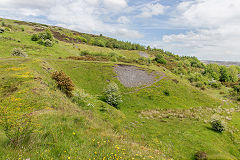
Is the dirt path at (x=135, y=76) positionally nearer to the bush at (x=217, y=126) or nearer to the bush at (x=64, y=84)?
the bush at (x=64, y=84)

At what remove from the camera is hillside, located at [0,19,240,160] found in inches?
258

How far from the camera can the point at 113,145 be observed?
7371 millimetres

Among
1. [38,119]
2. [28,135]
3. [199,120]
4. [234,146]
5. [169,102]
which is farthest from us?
[169,102]

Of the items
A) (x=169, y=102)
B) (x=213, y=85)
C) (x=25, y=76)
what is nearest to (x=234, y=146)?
(x=169, y=102)

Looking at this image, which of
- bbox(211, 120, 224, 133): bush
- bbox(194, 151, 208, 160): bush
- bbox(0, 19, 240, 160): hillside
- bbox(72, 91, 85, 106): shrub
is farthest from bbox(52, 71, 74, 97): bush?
bbox(211, 120, 224, 133): bush

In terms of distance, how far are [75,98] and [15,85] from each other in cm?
869

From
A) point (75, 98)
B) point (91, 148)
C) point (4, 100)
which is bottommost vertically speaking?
point (75, 98)

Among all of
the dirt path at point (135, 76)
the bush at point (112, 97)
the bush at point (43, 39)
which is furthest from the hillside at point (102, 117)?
the bush at point (43, 39)

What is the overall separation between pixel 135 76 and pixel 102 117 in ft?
92.0

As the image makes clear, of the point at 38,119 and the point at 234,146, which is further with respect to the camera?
the point at 234,146

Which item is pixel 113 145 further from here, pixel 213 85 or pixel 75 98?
pixel 213 85

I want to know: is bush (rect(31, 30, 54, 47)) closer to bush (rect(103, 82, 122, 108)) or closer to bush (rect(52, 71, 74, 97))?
bush (rect(52, 71, 74, 97))

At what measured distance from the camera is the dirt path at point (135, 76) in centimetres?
4124

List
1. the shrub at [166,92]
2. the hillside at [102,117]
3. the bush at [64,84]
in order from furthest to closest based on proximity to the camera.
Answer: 1. the shrub at [166,92]
2. the bush at [64,84]
3. the hillside at [102,117]
